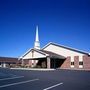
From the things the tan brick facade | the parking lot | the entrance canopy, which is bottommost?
the parking lot

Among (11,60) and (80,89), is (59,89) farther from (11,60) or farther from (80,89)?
(11,60)

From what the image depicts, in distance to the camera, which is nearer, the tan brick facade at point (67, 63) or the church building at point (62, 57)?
the church building at point (62, 57)

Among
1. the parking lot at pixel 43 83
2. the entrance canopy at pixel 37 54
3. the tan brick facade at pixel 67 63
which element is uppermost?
the entrance canopy at pixel 37 54

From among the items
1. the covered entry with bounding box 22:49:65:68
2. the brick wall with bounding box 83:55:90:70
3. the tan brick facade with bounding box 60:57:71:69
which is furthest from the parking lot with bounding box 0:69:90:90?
Result: the tan brick facade with bounding box 60:57:71:69

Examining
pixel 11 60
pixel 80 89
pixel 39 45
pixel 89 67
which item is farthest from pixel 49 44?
pixel 80 89

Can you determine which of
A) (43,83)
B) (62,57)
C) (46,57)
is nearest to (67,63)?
(62,57)

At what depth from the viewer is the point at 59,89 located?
37.3 ft

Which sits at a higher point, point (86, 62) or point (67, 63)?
point (86, 62)

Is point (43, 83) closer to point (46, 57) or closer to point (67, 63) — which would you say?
point (46, 57)

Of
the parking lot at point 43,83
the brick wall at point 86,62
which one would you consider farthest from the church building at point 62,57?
the parking lot at point 43,83

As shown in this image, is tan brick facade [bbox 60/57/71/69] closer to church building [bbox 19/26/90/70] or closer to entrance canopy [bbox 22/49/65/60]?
church building [bbox 19/26/90/70]

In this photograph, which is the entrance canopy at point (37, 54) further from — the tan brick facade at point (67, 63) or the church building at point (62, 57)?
the tan brick facade at point (67, 63)

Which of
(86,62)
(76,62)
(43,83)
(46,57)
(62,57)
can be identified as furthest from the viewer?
(62,57)

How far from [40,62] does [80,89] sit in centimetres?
4769
